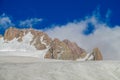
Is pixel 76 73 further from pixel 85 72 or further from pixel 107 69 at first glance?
pixel 107 69

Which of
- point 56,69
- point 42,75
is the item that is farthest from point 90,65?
point 42,75

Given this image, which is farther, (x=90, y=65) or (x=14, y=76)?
(x=90, y=65)

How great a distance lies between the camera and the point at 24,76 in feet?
78.7

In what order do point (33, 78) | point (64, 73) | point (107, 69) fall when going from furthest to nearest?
1. point (107, 69)
2. point (64, 73)
3. point (33, 78)

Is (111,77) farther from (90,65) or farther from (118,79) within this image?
(90,65)

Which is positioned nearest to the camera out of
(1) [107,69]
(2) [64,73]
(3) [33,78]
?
(3) [33,78]

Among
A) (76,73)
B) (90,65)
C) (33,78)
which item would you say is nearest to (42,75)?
(33,78)

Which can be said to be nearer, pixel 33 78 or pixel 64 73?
pixel 33 78

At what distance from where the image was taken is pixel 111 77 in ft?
86.6

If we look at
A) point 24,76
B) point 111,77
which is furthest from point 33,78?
point 111,77

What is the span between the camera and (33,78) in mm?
23656

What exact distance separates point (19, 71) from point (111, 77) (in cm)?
756

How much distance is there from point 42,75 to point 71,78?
2258 mm

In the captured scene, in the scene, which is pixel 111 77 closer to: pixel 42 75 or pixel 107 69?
pixel 107 69
